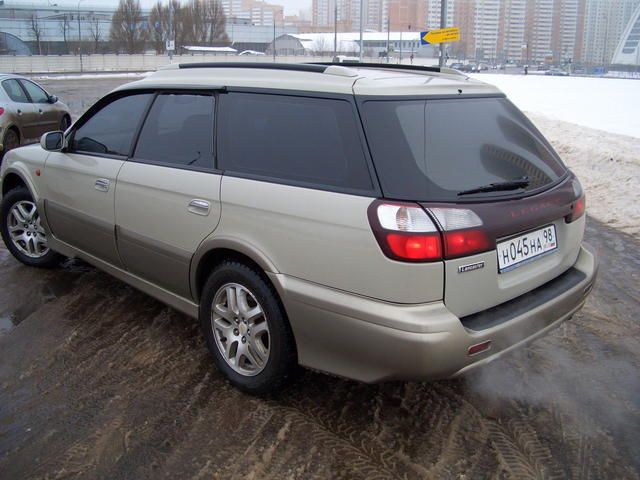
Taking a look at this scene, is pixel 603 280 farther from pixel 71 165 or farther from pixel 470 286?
pixel 71 165

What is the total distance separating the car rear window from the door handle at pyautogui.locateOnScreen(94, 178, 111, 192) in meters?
2.14

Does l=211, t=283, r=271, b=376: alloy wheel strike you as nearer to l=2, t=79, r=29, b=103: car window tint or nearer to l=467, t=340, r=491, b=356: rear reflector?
l=467, t=340, r=491, b=356: rear reflector

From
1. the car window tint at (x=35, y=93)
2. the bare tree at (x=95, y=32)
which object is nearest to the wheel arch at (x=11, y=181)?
the car window tint at (x=35, y=93)

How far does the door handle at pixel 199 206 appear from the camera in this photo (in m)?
3.42

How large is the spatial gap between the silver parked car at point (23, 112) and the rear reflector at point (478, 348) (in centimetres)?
1003

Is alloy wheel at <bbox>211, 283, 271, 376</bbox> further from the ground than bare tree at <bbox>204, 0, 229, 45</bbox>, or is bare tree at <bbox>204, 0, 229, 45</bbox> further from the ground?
bare tree at <bbox>204, 0, 229, 45</bbox>

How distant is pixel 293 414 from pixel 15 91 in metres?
10.7

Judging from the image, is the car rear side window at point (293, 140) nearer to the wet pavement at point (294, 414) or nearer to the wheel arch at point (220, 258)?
the wheel arch at point (220, 258)

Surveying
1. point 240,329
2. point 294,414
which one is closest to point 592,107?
point 240,329

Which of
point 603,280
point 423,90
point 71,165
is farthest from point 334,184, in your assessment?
point 603,280

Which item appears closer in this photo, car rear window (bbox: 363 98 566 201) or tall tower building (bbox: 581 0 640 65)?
car rear window (bbox: 363 98 566 201)

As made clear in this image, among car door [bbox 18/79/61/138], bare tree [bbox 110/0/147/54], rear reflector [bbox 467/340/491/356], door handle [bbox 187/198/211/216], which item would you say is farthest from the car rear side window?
bare tree [bbox 110/0/147/54]

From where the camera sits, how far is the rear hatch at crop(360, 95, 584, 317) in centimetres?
272

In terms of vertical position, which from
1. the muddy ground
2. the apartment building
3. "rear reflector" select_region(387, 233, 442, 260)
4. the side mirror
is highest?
the apartment building
